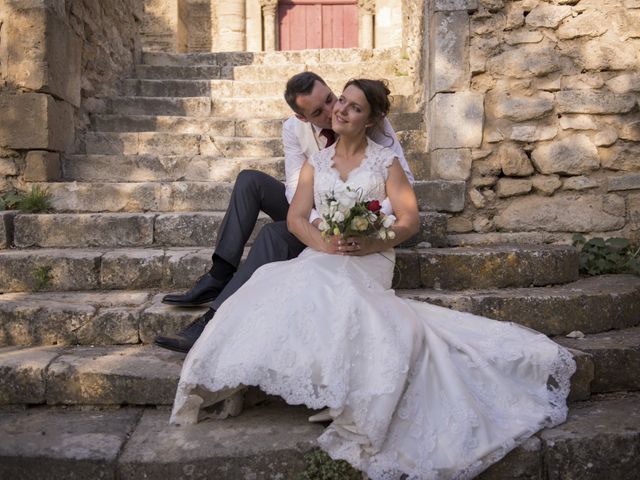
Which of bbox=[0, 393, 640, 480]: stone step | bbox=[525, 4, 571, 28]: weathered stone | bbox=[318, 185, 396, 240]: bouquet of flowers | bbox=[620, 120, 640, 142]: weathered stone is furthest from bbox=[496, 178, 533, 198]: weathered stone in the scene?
bbox=[0, 393, 640, 480]: stone step

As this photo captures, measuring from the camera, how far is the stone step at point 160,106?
5.68m

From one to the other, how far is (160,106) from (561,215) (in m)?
3.74

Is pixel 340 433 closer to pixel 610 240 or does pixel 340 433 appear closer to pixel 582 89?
pixel 610 240

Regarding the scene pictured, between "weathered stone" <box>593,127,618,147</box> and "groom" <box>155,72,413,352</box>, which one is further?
"weathered stone" <box>593,127,618,147</box>

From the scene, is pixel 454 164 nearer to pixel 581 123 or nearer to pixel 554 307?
pixel 581 123

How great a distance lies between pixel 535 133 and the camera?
4141mm

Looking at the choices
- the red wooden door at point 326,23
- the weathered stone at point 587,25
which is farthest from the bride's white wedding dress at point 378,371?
the red wooden door at point 326,23

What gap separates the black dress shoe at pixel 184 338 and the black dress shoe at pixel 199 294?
8.7 inches

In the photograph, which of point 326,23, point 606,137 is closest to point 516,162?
point 606,137

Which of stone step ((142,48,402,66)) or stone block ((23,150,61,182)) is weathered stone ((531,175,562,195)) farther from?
stone block ((23,150,61,182))

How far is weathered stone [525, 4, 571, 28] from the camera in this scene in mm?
4109

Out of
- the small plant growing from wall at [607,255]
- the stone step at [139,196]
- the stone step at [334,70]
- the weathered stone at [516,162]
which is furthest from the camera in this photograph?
the stone step at [334,70]

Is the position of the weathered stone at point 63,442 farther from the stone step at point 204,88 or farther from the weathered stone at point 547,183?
the stone step at point 204,88

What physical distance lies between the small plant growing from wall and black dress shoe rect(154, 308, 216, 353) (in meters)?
2.45
